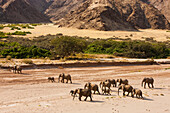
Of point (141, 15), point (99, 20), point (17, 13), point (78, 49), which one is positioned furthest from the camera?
point (17, 13)

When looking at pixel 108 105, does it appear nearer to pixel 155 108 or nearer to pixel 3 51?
pixel 155 108

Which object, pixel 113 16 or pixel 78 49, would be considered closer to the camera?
pixel 78 49

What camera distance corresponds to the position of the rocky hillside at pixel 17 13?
138375 mm

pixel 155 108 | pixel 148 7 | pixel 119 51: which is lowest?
pixel 155 108

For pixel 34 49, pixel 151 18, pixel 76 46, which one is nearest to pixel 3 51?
pixel 34 49

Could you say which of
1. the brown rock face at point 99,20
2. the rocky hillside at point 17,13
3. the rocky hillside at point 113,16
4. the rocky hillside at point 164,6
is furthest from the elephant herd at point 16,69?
the rocky hillside at point 164,6

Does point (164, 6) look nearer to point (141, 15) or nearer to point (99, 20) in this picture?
point (141, 15)

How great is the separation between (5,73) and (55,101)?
12.2 m

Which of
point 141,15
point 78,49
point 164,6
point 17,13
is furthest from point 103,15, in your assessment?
point 17,13

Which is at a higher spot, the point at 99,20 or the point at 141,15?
the point at 141,15

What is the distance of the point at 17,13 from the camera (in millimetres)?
144000

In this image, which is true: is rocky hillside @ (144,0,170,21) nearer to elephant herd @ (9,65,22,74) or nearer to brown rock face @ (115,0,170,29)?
brown rock face @ (115,0,170,29)

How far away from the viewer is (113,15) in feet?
292

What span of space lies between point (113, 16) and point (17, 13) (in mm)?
76747
